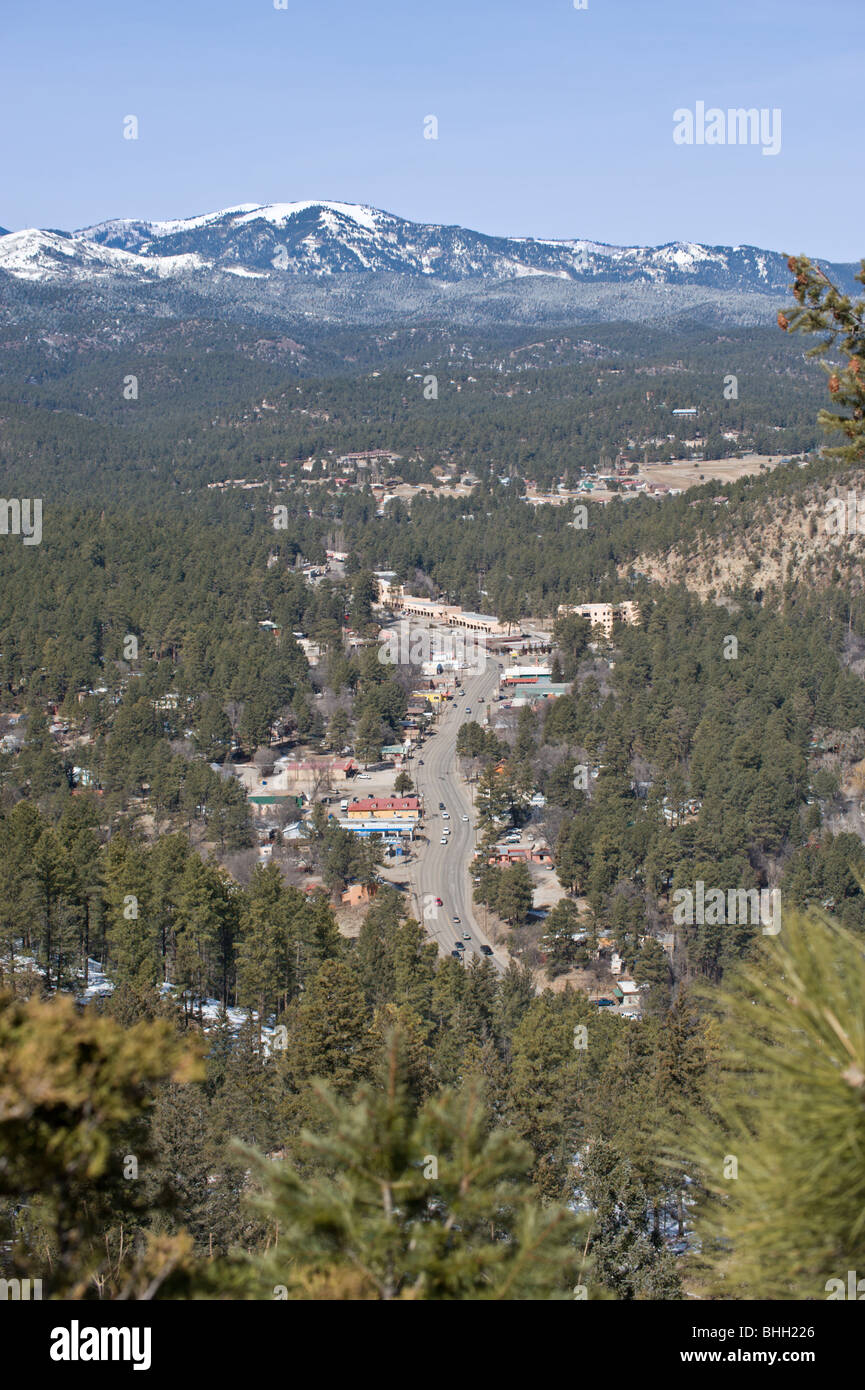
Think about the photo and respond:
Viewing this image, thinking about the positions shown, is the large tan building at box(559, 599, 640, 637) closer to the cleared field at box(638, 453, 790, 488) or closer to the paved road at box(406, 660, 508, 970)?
the paved road at box(406, 660, 508, 970)

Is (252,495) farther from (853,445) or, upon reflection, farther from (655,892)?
(853,445)

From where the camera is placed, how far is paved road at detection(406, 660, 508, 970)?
39.3 metres

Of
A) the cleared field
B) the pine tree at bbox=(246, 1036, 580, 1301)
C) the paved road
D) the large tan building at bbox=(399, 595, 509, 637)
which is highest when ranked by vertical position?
the cleared field

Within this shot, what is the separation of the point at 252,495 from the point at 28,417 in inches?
2047

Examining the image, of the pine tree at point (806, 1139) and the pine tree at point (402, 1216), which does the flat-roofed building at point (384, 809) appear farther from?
the pine tree at point (806, 1139)

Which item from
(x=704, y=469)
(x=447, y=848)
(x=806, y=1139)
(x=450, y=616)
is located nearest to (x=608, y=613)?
(x=450, y=616)

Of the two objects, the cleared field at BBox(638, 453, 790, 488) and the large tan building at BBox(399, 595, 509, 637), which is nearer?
the large tan building at BBox(399, 595, 509, 637)

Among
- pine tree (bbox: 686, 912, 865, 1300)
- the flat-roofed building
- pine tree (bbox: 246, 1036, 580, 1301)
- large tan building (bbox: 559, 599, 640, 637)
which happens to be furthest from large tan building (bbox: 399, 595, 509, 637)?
pine tree (bbox: 686, 912, 865, 1300)

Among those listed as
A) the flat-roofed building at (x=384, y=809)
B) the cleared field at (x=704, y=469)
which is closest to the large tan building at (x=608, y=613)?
the flat-roofed building at (x=384, y=809)

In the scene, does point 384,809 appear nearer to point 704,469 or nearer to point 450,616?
point 450,616

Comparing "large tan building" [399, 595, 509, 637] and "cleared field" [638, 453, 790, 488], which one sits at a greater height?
"cleared field" [638, 453, 790, 488]

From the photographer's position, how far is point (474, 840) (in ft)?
156

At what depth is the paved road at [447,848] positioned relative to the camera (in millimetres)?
39312

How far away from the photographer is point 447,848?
46625 millimetres
